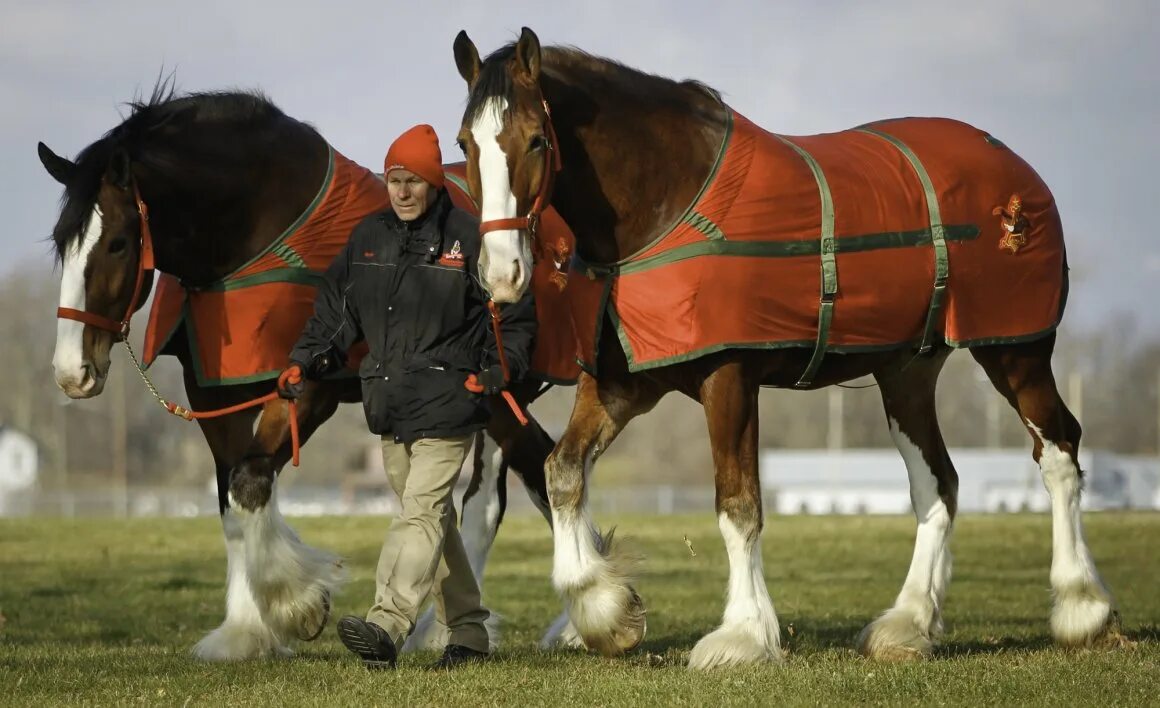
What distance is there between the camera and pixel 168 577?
1588cm

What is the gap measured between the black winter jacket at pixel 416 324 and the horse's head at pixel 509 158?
413 mm

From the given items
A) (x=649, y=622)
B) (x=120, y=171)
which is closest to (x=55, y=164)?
(x=120, y=171)

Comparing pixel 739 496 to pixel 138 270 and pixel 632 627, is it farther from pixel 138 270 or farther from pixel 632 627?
pixel 138 270

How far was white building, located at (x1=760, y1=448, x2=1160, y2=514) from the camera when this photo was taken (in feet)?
175

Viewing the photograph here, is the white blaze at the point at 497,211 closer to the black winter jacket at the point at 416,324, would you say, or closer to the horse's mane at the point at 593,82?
the horse's mane at the point at 593,82

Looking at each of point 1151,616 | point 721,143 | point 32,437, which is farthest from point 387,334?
point 32,437

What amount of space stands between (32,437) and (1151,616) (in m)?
69.7

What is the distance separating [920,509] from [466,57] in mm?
3590

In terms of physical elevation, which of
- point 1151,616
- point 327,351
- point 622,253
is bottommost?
point 1151,616

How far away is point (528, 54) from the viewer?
673 centimetres

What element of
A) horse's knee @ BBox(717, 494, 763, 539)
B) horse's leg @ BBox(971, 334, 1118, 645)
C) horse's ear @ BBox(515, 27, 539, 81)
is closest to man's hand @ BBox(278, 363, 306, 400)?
horse's ear @ BBox(515, 27, 539, 81)

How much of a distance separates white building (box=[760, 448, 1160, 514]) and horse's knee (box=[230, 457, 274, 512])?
44.6 m

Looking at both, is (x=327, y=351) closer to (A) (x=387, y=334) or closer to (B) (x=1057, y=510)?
(A) (x=387, y=334)

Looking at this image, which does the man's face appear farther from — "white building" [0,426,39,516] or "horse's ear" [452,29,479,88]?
"white building" [0,426,39,516]
